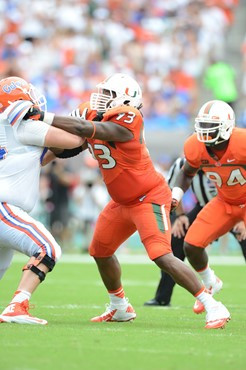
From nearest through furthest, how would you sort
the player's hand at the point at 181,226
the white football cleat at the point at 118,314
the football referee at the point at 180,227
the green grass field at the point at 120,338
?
the green grass field at the point at 120,338
the white football cleat at the point at 118,314
the football referee at the point at 180,227
the player's hand at the point at 181,226

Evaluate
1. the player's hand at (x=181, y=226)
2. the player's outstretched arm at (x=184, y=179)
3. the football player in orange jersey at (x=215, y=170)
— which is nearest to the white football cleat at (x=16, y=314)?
the football player in orange jersey at (x=215, y=170)

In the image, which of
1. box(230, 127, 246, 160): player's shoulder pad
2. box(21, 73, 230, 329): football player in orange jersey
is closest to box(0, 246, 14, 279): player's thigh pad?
box(21, 73, 230, 329): football player in orange jersey

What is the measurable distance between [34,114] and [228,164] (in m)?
1.79

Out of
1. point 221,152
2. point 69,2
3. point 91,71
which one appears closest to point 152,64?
point 91,71

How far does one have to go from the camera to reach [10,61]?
1786 cm

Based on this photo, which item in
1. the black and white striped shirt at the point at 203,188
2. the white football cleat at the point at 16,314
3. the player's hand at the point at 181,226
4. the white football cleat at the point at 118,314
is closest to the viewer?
the white football cleat at the point at 16,314

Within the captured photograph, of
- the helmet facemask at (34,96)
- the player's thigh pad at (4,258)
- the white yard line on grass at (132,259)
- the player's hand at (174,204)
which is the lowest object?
the white yard line on grass at (132,259)

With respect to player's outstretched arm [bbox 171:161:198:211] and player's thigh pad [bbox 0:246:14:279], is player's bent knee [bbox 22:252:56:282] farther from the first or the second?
player's outstretched arm [bbox 171:161:198:211]

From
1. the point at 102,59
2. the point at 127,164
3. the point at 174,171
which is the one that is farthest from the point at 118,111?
the point at 102,59

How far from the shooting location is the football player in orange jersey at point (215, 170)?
286 inches

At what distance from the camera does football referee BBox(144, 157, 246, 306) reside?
8.34m

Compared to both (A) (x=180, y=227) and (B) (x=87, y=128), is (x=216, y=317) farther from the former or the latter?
(A) (x=180, y=227)

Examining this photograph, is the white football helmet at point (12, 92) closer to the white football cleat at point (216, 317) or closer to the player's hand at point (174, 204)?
the player's hand at point (174, 204)

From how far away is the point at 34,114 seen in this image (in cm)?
632
